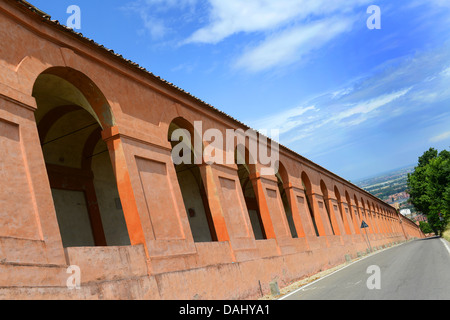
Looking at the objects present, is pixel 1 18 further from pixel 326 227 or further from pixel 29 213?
pixel 326 227

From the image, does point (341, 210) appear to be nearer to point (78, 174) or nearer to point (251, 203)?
point (251, 203)

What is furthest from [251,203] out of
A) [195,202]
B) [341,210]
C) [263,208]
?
[263,208]

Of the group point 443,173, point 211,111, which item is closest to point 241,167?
point 211,111

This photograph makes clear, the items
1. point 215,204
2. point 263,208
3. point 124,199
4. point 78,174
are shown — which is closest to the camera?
point 124,199

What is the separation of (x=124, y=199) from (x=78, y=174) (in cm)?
542

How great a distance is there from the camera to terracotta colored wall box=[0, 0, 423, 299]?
6895 millimetres

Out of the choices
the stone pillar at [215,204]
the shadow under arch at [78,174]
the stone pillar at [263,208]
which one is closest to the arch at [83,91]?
the shadow under arch at [78,174]

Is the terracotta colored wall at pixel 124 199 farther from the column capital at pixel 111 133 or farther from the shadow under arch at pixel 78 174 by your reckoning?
the shadow under arch at pixel 78 174

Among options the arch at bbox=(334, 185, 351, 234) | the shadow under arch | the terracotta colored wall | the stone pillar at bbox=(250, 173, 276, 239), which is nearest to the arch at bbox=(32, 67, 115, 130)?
the terracotta colored wall

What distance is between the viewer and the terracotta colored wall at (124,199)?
6.89 m

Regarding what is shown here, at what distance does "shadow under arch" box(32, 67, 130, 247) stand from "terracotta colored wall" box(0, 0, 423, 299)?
1987 millimetres

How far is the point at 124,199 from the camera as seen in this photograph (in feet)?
32.1

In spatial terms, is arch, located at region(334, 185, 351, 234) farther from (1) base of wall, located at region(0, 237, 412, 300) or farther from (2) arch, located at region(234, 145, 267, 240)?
(1) base of wall, located at region(0, 237, 412, 300)

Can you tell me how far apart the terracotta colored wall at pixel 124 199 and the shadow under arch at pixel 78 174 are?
1987 mm
